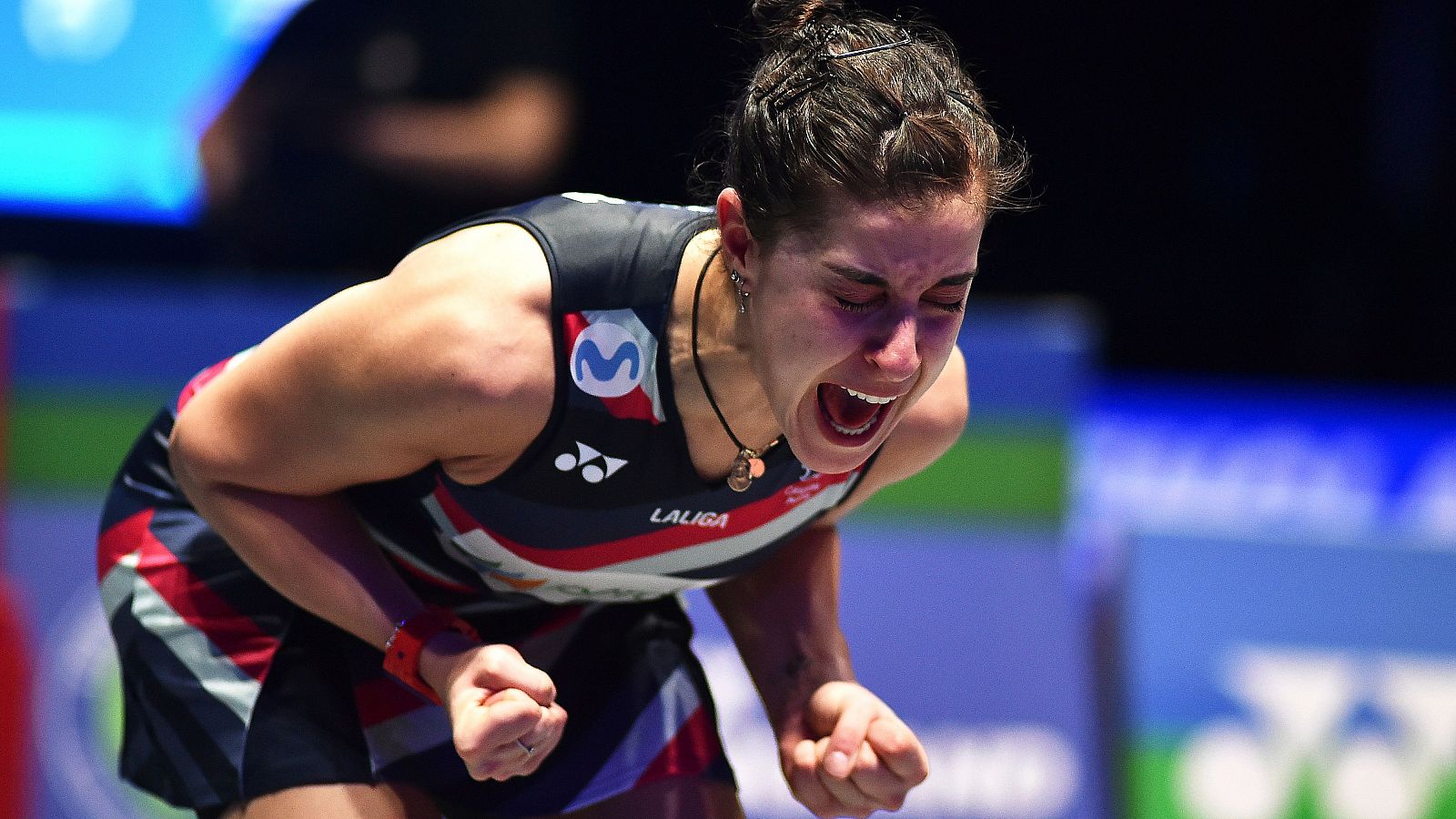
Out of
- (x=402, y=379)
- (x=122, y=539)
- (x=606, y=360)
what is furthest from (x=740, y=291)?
(x=122, y=539)

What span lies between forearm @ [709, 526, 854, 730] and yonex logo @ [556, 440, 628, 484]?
43 cm

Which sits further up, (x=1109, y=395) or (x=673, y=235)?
(x=673, y=235)

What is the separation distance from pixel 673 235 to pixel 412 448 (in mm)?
392

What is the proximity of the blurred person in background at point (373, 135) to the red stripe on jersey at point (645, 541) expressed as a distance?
3.04 m

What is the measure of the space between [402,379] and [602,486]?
28cm

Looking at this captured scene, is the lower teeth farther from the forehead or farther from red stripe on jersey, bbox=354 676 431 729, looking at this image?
red stripe on jersey, bbox=354 676 431 729

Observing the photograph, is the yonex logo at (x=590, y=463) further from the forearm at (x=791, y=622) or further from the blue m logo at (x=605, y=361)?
the forearm at (x=791, y=622)

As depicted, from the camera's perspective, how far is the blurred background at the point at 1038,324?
3.63 metres

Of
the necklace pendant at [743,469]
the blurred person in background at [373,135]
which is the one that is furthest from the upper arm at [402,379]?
the blurred person in background at [373,135]

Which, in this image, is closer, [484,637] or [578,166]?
[484,637]

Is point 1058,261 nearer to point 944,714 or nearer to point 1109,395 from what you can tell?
point 1109,395

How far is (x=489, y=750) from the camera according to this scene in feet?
5.59

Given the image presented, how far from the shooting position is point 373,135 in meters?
5.03

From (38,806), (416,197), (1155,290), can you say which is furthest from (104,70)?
(1155,290)
